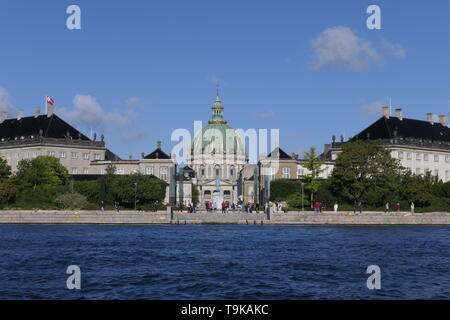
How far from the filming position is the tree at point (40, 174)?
109375 millimetres

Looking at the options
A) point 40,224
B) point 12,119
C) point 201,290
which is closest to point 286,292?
point 201,290

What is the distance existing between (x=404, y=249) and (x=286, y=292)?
21.1 m

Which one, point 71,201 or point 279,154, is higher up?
point 279,154

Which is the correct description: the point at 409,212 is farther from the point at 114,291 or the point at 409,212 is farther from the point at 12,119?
the point at 12,119

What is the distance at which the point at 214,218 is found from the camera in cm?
8569

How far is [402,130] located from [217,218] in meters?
57.9

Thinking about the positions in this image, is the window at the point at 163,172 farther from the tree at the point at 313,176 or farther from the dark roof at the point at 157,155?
the tree at the point at 313,176

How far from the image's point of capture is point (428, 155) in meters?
137

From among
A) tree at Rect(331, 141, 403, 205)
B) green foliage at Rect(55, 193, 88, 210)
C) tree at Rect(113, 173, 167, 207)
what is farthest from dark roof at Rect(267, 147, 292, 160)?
green foliage at Rect(55, 193, 88, 210)

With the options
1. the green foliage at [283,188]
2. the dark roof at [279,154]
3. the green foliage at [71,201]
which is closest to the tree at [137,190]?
the green foliage at [71,201]

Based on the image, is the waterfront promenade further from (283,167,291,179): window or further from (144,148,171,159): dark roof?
(144,148,171,159): dark roof

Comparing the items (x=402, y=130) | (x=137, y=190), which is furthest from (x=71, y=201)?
(x=402, y=130)

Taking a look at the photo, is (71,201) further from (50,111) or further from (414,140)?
(414,140)

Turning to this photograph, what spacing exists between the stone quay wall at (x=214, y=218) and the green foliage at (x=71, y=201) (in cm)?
849
